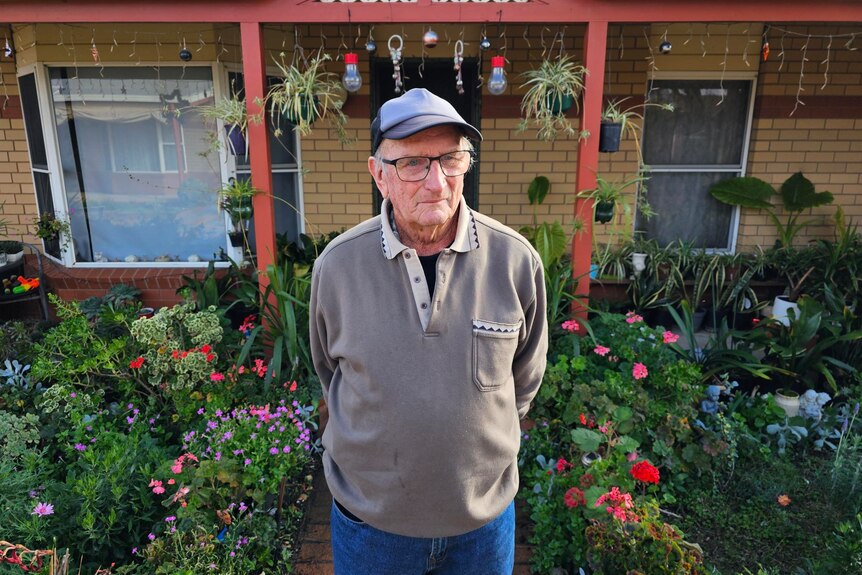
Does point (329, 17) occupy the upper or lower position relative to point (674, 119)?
upper

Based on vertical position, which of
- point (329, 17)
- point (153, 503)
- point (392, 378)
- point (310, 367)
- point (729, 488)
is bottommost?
point (729, 488)

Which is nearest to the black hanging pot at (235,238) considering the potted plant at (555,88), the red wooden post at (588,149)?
the potted plant at (555,88)

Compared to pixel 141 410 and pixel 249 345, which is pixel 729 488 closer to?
pixel 249 345

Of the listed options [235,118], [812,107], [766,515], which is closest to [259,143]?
[235,118]

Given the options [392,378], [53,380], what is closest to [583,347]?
[392,378]

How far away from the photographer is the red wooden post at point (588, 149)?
11.9ft

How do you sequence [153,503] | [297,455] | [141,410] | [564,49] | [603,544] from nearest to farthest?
[603,544] < [153,503] < [297,455] < [141,410] < [564,49]

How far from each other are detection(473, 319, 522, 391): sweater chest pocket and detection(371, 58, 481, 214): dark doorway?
3.96 m

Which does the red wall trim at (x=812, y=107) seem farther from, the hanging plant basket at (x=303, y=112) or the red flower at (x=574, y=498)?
the red flower at (x=574, y=498)

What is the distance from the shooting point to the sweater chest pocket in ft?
4.68

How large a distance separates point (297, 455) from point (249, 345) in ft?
3.30

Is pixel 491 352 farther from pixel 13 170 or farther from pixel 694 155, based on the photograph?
pixel 13 170

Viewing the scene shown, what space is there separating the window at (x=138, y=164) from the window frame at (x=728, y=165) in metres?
3.91

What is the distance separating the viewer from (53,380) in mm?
3500
